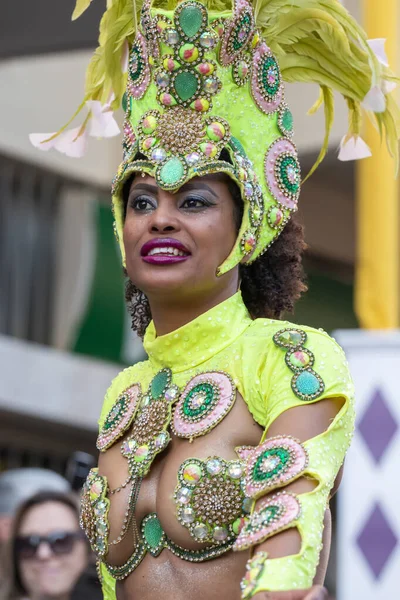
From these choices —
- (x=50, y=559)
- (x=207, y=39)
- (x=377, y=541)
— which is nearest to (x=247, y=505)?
(x=207, y=39)

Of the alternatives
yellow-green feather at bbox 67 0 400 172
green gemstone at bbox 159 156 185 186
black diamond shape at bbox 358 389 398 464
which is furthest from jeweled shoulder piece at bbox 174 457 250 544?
black diamond shape at bbox 358 389 398 464

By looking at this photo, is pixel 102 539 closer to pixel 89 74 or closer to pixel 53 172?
pixel 89 74

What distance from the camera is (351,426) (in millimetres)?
3555

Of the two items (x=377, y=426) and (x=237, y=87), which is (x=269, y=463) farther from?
(x=377, y=426)

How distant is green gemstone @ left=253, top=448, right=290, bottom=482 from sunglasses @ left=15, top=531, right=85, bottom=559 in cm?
347

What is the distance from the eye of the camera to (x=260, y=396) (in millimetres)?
3623

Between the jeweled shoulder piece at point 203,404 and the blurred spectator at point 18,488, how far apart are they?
3496 millimetres

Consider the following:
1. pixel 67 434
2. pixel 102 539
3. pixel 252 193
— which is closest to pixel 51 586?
pixel 102 539

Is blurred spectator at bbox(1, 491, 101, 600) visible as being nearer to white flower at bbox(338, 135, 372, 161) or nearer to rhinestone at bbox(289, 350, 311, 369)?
white flower at bbox(338, 135, 372, 161)

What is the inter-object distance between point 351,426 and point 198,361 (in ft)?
1.52

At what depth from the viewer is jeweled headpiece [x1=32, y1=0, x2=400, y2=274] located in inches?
148

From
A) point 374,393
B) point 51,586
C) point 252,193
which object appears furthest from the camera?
point 374,393

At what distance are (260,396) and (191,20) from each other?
3.24ft

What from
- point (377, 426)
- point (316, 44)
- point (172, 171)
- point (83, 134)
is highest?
point (316, 44)
